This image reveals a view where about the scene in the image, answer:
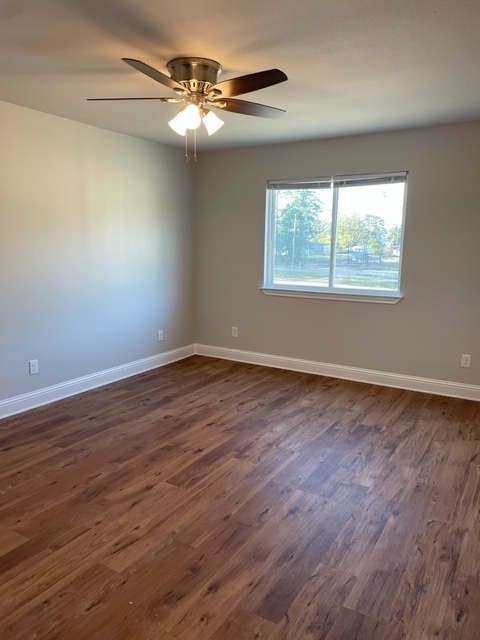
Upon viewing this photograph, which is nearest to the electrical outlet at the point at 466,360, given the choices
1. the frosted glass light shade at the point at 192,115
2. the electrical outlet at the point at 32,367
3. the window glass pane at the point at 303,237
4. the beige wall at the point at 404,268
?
the beige wall at the point at 404,268

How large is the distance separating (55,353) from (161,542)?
2.31 meters

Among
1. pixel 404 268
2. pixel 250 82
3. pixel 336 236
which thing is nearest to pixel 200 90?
pixel 250 82

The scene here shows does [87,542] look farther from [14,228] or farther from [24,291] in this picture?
[14,228]

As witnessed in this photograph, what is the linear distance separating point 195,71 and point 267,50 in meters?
0.41

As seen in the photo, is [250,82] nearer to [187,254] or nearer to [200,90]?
[200,90]

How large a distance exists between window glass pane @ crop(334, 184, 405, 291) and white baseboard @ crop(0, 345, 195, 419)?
2.11 metres

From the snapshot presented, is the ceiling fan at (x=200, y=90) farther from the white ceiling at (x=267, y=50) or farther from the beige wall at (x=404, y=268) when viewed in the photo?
the beige wall at (x=404, y=268)

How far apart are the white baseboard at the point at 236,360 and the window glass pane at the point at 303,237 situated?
2.92ft

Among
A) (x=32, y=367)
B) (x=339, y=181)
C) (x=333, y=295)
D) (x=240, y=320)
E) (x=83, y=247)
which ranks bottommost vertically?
(x=32, y=367)

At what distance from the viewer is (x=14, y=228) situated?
11.5 feet

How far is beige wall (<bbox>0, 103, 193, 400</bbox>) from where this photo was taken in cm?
353

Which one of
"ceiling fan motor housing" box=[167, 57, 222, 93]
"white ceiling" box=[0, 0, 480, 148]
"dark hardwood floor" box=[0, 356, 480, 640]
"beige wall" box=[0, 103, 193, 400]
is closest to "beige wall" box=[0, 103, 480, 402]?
"beige wall" box=[0, 103, 193, 400]

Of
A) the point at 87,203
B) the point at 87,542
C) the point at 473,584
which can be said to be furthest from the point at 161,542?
the point at 87,203

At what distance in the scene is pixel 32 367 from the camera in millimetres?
3740
